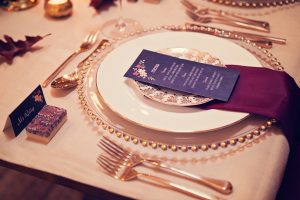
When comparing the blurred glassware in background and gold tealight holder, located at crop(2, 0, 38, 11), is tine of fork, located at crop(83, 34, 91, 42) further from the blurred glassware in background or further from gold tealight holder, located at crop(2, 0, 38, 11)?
gold tealight holder, located at crop(2, 0, 38, 11)

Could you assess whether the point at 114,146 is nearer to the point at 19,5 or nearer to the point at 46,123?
the point at 46,123

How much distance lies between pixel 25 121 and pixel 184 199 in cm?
30

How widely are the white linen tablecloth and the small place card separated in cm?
11

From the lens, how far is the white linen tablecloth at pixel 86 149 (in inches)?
19.7

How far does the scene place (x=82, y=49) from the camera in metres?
0.78

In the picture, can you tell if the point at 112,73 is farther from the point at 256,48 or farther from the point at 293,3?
the point at 293,3

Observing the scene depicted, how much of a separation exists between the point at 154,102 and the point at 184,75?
3.3 inches

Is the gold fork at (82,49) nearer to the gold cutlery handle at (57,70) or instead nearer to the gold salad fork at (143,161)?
the gold cutlery handle at (57,70)

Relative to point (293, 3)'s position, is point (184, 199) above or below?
below

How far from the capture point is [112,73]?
2.14 ft

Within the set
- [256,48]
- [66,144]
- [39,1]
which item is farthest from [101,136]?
[39,1]

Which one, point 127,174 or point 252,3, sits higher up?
point 252,3

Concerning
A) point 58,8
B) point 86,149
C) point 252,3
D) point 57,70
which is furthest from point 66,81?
point 252,3

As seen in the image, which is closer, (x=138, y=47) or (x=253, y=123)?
(x=253, y=123)
